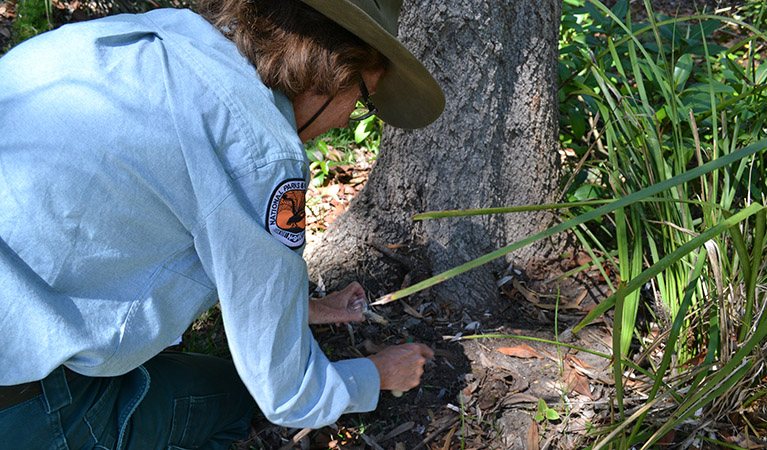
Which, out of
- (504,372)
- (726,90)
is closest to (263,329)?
(504,372)

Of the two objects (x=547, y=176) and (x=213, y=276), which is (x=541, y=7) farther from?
(x=213, y=276)

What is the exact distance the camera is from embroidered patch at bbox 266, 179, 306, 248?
1.25 metres

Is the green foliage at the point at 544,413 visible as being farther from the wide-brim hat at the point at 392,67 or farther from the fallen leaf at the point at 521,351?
the wide-brim hat at the point at 392,67

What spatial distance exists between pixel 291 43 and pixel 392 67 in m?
0.35

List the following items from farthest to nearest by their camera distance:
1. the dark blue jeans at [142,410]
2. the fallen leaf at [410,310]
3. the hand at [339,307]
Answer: the fallen leaf at [410,310], the hand at [339,307], the dark blue jeans at [142,410]

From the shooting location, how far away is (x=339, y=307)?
2070 millimetres

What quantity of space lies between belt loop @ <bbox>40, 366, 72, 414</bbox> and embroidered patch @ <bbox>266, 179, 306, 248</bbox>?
608 millimetres

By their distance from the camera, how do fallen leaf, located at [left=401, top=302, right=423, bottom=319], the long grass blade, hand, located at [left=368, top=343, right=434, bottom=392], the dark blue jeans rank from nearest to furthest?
the long grass blade, the dark blue jeans, hand, located at [left=368, top=343, right=434, bottom=392], fallen leaf, located at [left=401, top=302, right=423, bottom=319]

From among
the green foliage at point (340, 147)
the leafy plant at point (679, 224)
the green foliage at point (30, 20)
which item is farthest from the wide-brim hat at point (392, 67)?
the green foliage at point (30, 20)

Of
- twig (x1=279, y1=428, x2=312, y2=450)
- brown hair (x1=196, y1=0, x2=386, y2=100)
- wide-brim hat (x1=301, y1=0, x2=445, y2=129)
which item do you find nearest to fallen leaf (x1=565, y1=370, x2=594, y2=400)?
twig (x1=279, y1=428, x2=312, y2=450)

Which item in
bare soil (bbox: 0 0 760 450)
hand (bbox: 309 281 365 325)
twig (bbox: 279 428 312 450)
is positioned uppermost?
hand (bbox: 309 281 365 325)

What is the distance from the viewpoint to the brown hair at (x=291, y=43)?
4.26 ft

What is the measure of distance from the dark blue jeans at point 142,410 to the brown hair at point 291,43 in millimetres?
842

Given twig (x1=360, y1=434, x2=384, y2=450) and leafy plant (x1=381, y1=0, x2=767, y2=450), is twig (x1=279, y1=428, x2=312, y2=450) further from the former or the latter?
leafy plant (x1=381, y1=0, x2=767, y2=450)
